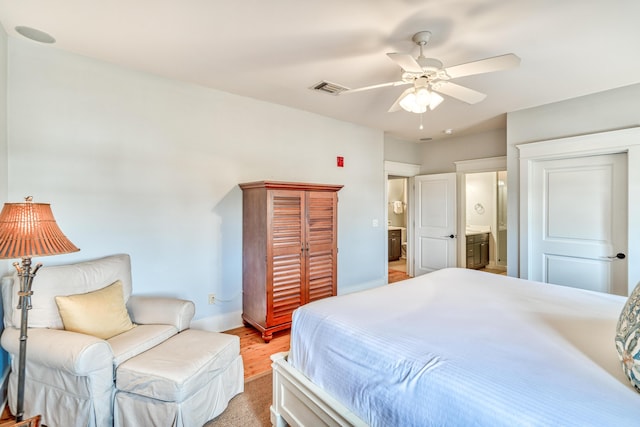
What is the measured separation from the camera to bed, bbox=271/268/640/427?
95 cm

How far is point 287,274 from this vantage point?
121 inches

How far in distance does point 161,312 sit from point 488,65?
2.72 meters

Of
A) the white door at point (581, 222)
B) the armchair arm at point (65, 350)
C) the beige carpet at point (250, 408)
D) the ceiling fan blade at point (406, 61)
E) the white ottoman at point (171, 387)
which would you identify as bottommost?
the beige carpet at point (250, 408)

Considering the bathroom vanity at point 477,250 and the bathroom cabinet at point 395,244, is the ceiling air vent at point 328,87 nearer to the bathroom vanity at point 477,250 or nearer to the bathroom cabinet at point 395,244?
the bathroom vanity at point 477,250

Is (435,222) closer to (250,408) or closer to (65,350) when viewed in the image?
(250,408)

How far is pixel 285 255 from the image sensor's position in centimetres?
304

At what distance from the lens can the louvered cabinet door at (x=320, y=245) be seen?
10.6 feet

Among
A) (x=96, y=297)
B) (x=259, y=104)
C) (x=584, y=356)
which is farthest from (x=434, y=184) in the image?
(x=96, y=297)

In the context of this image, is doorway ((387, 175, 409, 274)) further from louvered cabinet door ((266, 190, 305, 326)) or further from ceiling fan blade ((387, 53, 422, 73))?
ceiling fan blade ((387, 53, 422, 73))

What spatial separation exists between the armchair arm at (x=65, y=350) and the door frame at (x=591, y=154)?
13.3 feet

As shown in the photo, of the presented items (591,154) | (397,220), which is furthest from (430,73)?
(397,220)

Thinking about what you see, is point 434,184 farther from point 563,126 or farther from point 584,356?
point 584,356

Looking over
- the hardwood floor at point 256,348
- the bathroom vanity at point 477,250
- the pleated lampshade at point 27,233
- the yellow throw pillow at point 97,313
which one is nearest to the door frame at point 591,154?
the bathroom vanity at point 477,250

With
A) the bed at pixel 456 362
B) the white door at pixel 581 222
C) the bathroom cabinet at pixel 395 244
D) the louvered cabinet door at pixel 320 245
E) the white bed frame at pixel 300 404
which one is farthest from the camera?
the bathroom cabinet at pixel 395 244
